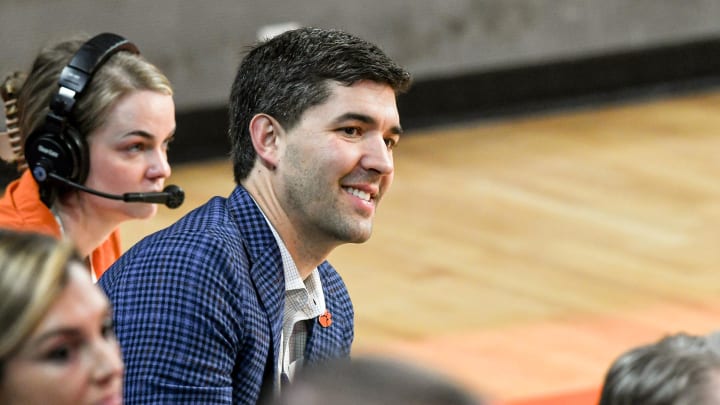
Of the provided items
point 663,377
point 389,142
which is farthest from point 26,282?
point 389,142

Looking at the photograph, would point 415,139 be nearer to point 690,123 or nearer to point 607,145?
point 607,145

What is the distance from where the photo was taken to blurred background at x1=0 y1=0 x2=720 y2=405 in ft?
12.4

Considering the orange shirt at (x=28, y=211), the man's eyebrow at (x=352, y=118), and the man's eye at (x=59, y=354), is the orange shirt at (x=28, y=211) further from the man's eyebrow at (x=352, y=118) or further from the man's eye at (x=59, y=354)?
the man's eye at (x=59, y=354)

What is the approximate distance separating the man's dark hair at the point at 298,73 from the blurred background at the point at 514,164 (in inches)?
54.7

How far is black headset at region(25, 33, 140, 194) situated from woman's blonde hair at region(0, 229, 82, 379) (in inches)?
44.4

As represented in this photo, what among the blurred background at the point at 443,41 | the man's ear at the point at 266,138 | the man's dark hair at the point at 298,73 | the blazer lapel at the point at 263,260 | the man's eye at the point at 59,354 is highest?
the blurred background at the point at 443,41

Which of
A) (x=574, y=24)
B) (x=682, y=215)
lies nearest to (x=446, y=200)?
(x=682, y=215)

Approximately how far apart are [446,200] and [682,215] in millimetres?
787

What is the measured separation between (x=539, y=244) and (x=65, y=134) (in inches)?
91.6

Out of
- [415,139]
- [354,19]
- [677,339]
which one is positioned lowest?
[677,339]

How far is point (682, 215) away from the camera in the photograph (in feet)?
15.5

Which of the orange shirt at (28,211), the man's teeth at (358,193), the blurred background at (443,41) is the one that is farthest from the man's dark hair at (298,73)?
the blurred background at (443,41)

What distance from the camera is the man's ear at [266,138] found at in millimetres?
1987

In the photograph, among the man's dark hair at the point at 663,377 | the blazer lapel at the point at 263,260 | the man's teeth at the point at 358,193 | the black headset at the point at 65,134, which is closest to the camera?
the man's dark hair at the point at 663,377
